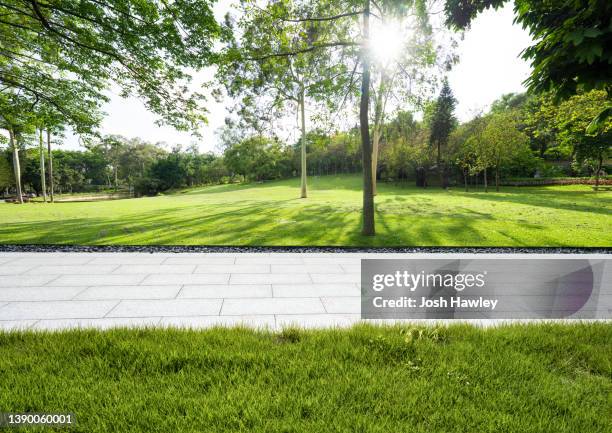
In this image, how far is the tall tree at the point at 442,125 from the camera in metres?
35.8

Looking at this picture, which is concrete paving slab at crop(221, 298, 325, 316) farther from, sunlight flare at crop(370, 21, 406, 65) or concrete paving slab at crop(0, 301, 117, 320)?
sunlight flare at crop(370, 21, 406, 65)

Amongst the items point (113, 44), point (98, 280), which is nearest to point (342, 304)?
point (98, 280)

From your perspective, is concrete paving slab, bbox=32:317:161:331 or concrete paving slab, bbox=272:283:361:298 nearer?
concrete paving slab, bbox=32:317:161:331

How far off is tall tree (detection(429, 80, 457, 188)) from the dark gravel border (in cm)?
3094

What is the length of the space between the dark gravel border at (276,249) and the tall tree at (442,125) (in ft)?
102

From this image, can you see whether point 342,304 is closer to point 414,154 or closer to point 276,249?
point 276,249

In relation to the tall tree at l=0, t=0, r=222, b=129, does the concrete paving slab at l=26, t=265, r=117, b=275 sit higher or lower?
lower

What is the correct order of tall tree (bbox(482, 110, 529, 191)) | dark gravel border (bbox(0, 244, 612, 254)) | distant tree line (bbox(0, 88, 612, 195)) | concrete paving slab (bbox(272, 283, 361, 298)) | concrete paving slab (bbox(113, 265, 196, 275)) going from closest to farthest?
concrete paving slab (bbox(272, 283, 361, 298)) < concrete paving slab (bbox(113, 265, 196, 275)) < dark gravel border (bbox(0, 244, 612, 254)) < distant tree line (bbox(0, 88, 612, 195)) < tall tree (bbox(482, 110, 529, 191))

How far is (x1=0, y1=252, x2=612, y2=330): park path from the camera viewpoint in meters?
3.64

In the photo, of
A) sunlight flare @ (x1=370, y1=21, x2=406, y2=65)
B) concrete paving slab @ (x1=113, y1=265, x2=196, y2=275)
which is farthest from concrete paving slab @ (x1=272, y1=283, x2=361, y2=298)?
sunlight flare @ (x1=370, y1=21, x2=406, y2=65)

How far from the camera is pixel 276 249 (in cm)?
800

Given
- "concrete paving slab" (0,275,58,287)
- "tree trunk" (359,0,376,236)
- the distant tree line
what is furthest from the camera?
the distant tree line

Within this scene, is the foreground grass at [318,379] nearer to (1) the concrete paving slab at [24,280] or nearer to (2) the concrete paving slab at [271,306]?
(2) the concrete paving slab at [271,306]

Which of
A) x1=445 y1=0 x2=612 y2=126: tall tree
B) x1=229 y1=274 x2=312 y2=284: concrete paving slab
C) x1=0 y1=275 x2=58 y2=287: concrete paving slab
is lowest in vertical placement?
x1=229 y1=274 x2=312 y2=284: concrete paving slab
